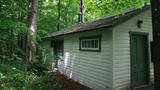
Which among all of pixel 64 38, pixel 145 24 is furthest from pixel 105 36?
pixel 64 38

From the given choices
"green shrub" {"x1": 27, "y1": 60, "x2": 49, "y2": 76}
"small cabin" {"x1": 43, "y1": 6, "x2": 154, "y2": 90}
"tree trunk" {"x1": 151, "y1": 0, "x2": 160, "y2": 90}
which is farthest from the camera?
"green shrub" {"x1": 27, "y1": 60, "x2": 49, "y2": 76}

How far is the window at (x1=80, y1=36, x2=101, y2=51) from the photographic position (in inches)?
281

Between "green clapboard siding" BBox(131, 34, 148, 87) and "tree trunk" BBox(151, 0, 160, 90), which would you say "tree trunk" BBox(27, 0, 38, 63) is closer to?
"green clapboard siding" BBox(131, 34, 148, 87)

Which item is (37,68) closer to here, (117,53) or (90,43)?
(90,43)

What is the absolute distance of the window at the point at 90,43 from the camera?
7.13 meters

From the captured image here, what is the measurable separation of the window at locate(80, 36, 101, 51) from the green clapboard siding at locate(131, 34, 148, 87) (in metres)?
1.40

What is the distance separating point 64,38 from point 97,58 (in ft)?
13.0

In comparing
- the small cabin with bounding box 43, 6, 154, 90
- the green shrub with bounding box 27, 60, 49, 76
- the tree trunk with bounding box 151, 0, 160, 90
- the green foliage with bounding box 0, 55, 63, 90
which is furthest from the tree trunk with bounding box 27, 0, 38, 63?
the tree trunk with bounding box 151, 0, 160, 90

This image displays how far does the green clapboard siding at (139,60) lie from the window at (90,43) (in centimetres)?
140

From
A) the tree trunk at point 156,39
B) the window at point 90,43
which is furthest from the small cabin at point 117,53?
the tree trunk at point 156,39

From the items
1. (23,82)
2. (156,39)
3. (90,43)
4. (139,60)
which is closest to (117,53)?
(139,60)

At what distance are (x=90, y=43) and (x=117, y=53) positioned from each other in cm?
161

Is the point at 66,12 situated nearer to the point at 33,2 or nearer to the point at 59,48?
the point at 59,48

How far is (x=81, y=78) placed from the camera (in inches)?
330
